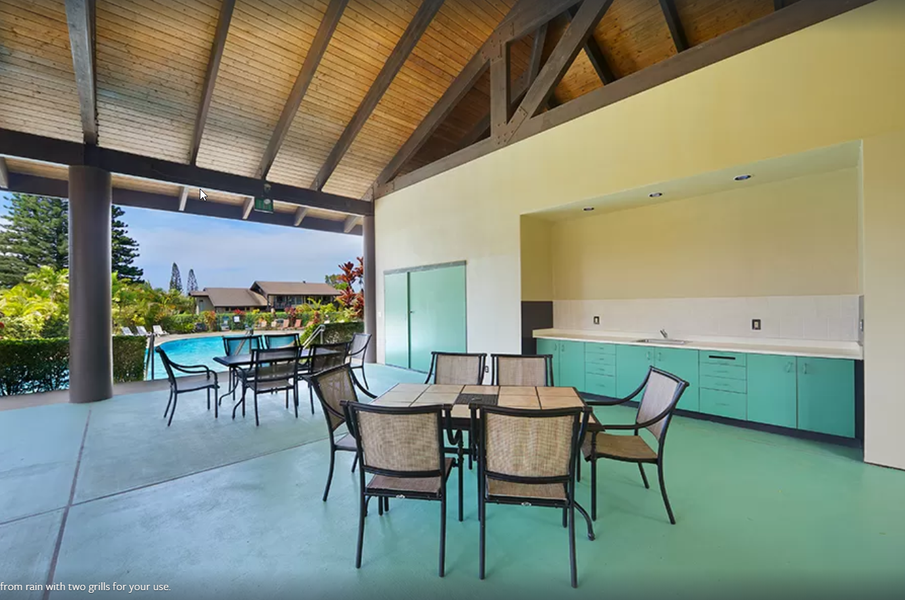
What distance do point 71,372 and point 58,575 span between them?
4655mm

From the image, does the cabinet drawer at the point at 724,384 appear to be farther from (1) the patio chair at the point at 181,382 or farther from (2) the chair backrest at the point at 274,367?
(1) the patio chair at the point at 181,382

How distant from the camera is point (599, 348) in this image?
4.77 meters

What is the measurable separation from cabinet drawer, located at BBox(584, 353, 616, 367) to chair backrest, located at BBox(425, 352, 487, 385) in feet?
6.66

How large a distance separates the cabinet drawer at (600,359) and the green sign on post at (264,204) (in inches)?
244

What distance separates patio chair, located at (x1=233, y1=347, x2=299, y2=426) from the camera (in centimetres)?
435

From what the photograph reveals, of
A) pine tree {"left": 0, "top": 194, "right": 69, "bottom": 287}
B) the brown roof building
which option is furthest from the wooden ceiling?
the brown roof building

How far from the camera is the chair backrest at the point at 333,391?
246 centimetres

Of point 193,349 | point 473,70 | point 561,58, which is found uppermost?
point 473,70

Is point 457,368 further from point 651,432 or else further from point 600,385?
point 600,385

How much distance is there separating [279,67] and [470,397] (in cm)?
581

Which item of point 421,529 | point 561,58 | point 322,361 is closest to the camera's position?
point 421,529

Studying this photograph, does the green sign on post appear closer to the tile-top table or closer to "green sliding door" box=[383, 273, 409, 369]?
"green sliding door" box=[383, 273, 409, 369]

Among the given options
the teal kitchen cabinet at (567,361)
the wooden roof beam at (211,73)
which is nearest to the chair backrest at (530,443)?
the teal kitchen cabinet at (567,361)

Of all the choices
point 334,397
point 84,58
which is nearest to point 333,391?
point 334,397
